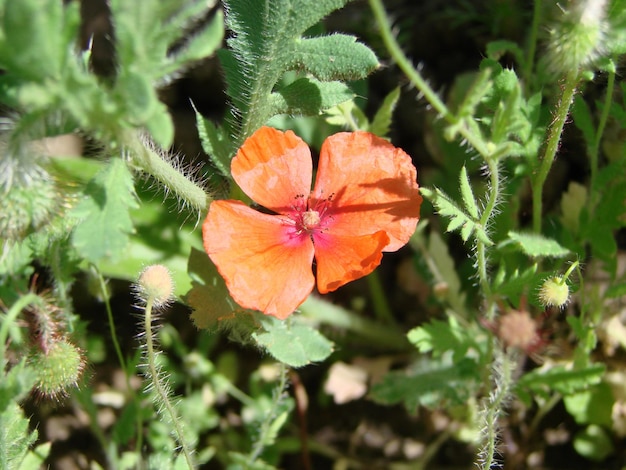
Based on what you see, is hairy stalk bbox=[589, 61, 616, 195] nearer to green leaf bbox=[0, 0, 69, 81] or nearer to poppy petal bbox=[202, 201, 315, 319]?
poppy petal bbox=[202, 201, 315, 319]

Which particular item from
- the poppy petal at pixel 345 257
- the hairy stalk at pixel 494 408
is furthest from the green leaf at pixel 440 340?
the poppy petal at pixel 345 257

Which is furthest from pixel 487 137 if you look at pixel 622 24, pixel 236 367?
pixel 236 367

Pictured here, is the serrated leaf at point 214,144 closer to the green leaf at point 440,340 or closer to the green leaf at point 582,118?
the green leaf at point 440,340

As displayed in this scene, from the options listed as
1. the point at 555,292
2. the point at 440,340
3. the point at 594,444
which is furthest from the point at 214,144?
the point at 594,444

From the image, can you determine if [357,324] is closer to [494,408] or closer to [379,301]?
[379,301]

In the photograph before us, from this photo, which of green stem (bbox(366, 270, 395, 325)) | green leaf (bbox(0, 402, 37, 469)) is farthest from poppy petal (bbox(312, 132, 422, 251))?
green leaf (bbox(0, 402, 37, 469))

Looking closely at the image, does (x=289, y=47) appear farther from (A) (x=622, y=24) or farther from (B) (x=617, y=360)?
(B) (x=617, y=360)
